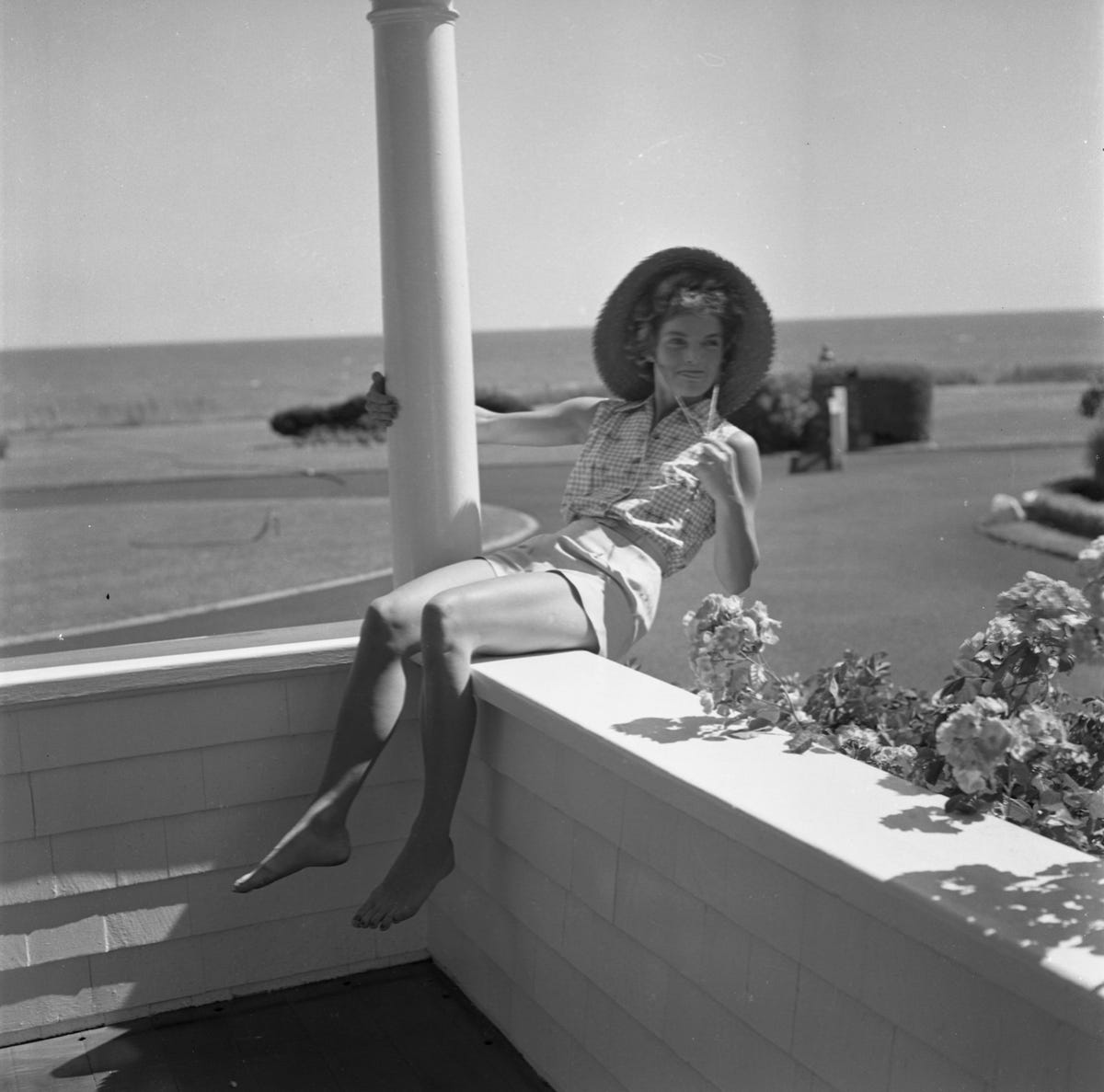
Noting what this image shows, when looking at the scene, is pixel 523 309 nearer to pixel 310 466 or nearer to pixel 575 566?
pixel 310 466

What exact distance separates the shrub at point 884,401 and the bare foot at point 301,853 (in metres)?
25.0

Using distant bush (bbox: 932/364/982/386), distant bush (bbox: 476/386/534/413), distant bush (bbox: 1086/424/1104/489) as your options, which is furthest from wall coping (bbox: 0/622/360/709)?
distant bush (bbox: 932/364/982/386)

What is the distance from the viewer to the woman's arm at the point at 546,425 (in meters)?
2.86

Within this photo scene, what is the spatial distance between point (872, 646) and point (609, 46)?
18.6m

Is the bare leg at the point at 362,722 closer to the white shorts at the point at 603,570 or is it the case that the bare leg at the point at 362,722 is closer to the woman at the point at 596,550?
the woman at the point at 596,550

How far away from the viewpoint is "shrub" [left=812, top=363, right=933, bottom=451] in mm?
27609

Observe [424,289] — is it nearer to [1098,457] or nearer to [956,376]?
[1098,457]

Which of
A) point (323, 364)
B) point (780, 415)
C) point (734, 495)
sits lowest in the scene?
point (780, 415)

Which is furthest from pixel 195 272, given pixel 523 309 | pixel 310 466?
pixel 523 309

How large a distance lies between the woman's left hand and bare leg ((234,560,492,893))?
22.8 inches


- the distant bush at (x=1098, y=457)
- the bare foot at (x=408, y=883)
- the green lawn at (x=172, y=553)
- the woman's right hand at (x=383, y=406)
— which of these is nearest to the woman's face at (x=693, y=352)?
the woman's right hand at (x=383, y=406)

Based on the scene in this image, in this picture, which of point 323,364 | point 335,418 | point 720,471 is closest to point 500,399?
point 335,418

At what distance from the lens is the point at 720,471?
2.54 metres

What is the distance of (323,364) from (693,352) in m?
46.7
